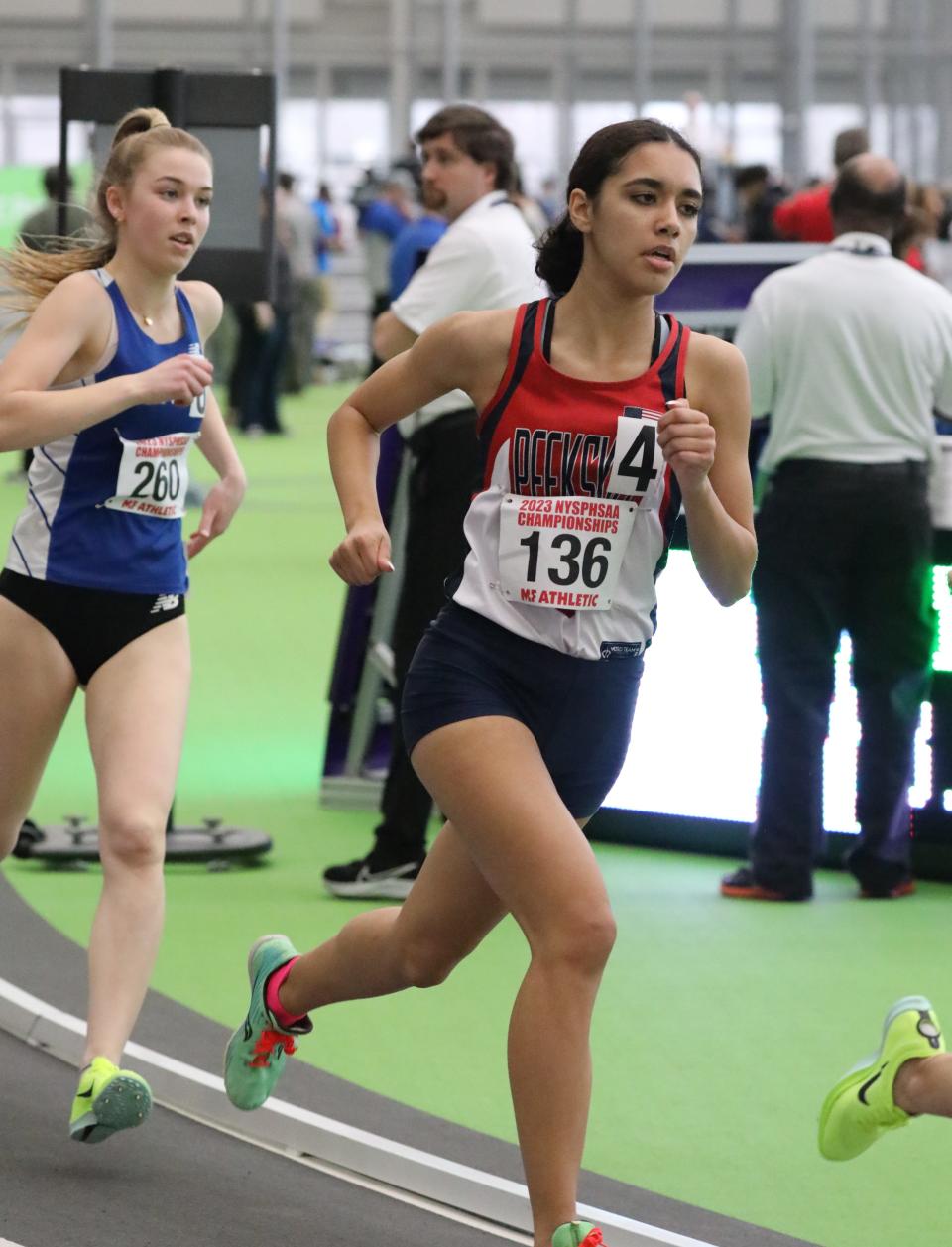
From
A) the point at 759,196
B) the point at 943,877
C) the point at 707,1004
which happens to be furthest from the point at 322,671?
the point at 759,196

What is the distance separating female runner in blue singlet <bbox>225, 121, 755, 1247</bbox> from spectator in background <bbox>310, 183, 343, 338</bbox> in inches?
894

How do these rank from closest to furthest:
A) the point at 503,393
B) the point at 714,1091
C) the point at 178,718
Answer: the point at 503,393 < the point at 178,718 < the point at 714,1091

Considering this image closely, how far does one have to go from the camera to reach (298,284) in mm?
23125

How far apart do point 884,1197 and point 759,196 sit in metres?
15.9

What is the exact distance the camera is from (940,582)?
6.49 m

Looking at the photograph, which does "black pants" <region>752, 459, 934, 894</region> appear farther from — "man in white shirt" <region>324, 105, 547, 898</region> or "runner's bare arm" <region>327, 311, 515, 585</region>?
"runner's bare arm" <region>327, 311, 515, 585</region>

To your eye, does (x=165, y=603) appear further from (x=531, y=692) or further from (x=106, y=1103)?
(x=531, y=692)

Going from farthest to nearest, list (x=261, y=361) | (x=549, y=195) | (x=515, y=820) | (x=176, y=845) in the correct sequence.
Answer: (x=549, y=195) → (x=261, y=361) → (x=176, y=845) → (x=515, y=820)

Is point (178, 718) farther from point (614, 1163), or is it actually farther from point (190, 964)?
point (190, 964)

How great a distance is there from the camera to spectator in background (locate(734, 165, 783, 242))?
61.9 ft

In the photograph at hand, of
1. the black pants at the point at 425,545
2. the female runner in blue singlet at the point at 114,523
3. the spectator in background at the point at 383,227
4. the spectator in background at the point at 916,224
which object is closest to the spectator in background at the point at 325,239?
the spectator in background at the point at 383,227

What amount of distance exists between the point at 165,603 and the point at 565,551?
3.99 feet

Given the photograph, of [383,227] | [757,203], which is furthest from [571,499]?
[383,227]

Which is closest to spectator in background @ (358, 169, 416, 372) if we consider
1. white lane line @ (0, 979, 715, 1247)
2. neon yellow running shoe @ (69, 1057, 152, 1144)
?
white lane line @ (0, 979, 715, 1247)
